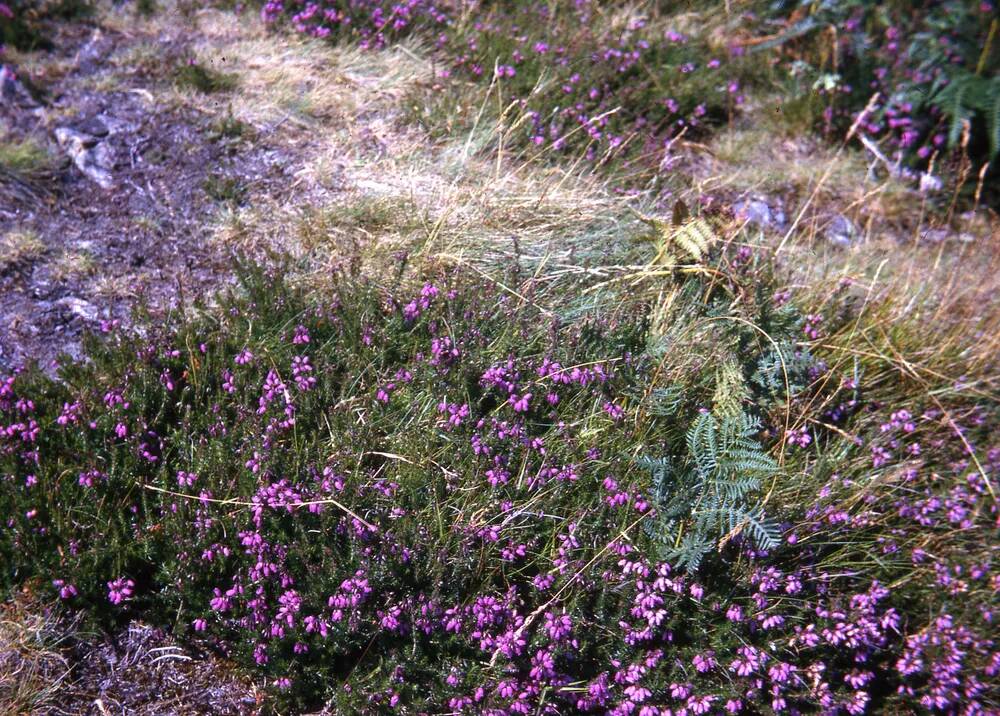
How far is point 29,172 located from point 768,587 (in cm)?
406

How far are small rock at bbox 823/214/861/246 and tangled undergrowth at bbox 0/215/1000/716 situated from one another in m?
1.18

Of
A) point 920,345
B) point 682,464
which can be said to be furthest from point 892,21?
point 682,464

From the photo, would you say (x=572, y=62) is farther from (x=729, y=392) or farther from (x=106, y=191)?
(x=106, y=191)

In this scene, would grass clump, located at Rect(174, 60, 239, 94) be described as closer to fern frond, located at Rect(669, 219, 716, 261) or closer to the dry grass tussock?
fern frond, located at Rect(669, 219, 716, 261)

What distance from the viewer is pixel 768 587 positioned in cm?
311

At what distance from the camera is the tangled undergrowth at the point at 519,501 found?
9.78 ft

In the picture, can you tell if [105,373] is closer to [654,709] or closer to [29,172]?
[29,172]

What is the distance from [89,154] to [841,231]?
13.8 ft

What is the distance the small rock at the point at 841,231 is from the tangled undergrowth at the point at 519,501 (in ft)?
3.86

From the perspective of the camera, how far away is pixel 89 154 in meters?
4.67

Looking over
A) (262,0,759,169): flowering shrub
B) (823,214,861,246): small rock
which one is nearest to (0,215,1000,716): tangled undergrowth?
(823,214,861,246): small rock

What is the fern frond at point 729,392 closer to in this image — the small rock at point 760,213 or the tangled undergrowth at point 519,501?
the tangled undergrowth at point 519,501

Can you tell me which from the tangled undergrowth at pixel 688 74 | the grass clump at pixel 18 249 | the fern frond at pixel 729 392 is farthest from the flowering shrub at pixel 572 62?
the grass clump at pixel 18 249

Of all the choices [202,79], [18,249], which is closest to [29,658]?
[18,249]
